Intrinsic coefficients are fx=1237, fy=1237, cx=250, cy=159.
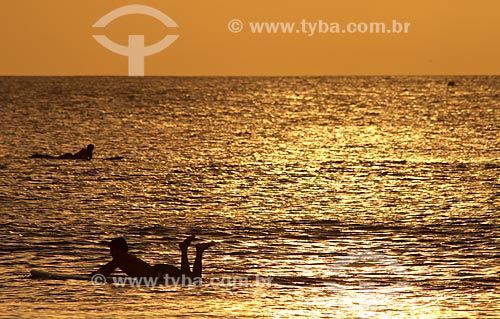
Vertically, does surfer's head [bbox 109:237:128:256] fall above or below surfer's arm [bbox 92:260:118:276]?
above

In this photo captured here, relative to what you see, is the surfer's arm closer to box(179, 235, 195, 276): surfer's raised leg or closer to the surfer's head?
the surfer's head

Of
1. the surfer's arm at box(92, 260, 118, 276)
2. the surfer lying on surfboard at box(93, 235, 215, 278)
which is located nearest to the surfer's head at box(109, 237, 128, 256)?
the surfer lying on surfboard at box(93, 235, 215, 278)

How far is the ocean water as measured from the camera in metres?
27.5

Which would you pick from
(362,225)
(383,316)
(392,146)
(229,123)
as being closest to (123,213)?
(362,225)

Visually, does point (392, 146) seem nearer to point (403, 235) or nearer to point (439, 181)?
point (439, 181)

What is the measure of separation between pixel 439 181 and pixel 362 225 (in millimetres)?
17057

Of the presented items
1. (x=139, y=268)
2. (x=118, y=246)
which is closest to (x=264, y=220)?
(x=139, y=268)

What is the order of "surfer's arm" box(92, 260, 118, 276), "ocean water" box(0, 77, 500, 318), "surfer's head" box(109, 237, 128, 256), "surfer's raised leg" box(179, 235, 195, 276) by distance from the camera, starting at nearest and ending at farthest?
"ocean water" box(0, 77, 500, 318) → "surfer's raised leg" box(179, 235, 195, 276) → "surfer's head" box(109, 237, 128, 256) → "surfer's arm" box(92, 260, 118, 276)

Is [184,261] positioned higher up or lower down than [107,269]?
higher up

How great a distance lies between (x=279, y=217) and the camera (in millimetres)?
43406

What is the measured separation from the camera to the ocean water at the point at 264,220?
27.5 m

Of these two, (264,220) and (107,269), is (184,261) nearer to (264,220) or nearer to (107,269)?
(107,269)

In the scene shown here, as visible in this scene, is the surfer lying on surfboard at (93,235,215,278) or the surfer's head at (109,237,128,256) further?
the surfer lying on surfboard at (93,235,215,278)

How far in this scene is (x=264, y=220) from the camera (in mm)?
42531
